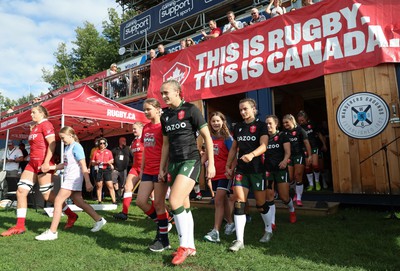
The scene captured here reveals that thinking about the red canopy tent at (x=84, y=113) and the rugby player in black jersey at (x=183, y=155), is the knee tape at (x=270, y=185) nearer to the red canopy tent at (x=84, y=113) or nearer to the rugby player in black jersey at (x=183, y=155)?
the rugby player in black jersey at (x=183, y=155)

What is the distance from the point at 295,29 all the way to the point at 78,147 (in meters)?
5.50

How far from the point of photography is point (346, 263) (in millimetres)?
3449

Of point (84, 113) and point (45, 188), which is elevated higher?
point (84, 113)

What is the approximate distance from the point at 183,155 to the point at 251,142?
1.09m

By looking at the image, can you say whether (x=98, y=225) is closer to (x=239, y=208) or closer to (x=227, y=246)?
(x=227, y=246)

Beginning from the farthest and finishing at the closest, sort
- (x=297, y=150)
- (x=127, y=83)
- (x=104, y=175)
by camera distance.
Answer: (x=127, y=83)
(x=104, y=175)
(x=297, y=150)

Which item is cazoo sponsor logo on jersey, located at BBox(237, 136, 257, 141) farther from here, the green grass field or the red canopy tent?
the red canopy tent

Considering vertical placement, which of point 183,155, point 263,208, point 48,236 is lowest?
point 48,236

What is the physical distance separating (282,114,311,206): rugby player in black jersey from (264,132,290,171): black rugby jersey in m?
1.01

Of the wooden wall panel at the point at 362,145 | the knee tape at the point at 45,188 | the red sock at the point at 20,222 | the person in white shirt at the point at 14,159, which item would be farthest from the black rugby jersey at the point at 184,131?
the person in white shirt at the point at 14,159

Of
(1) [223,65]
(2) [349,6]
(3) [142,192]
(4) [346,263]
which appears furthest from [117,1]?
(4) [346,263]

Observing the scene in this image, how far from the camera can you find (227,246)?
4.20 metres

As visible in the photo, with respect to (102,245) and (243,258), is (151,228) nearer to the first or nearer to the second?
(102,245)

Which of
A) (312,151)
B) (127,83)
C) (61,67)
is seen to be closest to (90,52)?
(61,67)
